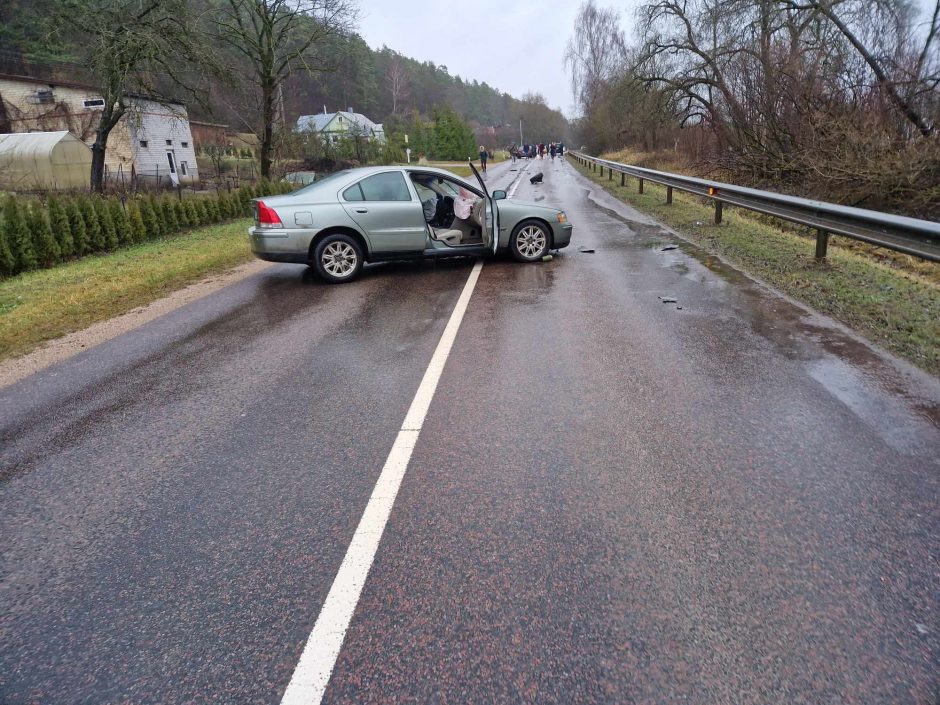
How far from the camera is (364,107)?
96750mm

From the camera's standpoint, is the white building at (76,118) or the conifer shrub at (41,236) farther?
the white building at (76,118)

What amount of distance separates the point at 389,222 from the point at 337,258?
2.94 feet

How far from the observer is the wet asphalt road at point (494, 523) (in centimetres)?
220

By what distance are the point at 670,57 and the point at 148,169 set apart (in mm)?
33648

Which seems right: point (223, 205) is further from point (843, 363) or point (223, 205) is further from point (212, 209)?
point (843, 363)

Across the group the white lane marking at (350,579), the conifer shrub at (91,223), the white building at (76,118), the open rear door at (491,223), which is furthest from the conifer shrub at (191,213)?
the white building at (76,118)

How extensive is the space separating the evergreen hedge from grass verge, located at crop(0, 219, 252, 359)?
314mm

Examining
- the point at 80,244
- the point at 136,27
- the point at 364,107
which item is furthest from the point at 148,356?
the point at 364,107

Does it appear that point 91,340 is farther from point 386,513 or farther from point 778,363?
point 778,363

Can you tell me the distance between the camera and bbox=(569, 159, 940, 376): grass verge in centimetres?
583

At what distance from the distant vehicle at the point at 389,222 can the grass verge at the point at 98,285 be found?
2.02m

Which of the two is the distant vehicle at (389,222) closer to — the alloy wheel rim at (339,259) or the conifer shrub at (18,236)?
the alloy wheel rim at (339,259)

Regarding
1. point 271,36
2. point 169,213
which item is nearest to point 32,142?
point 271,36

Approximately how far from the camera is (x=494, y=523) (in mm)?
3035
